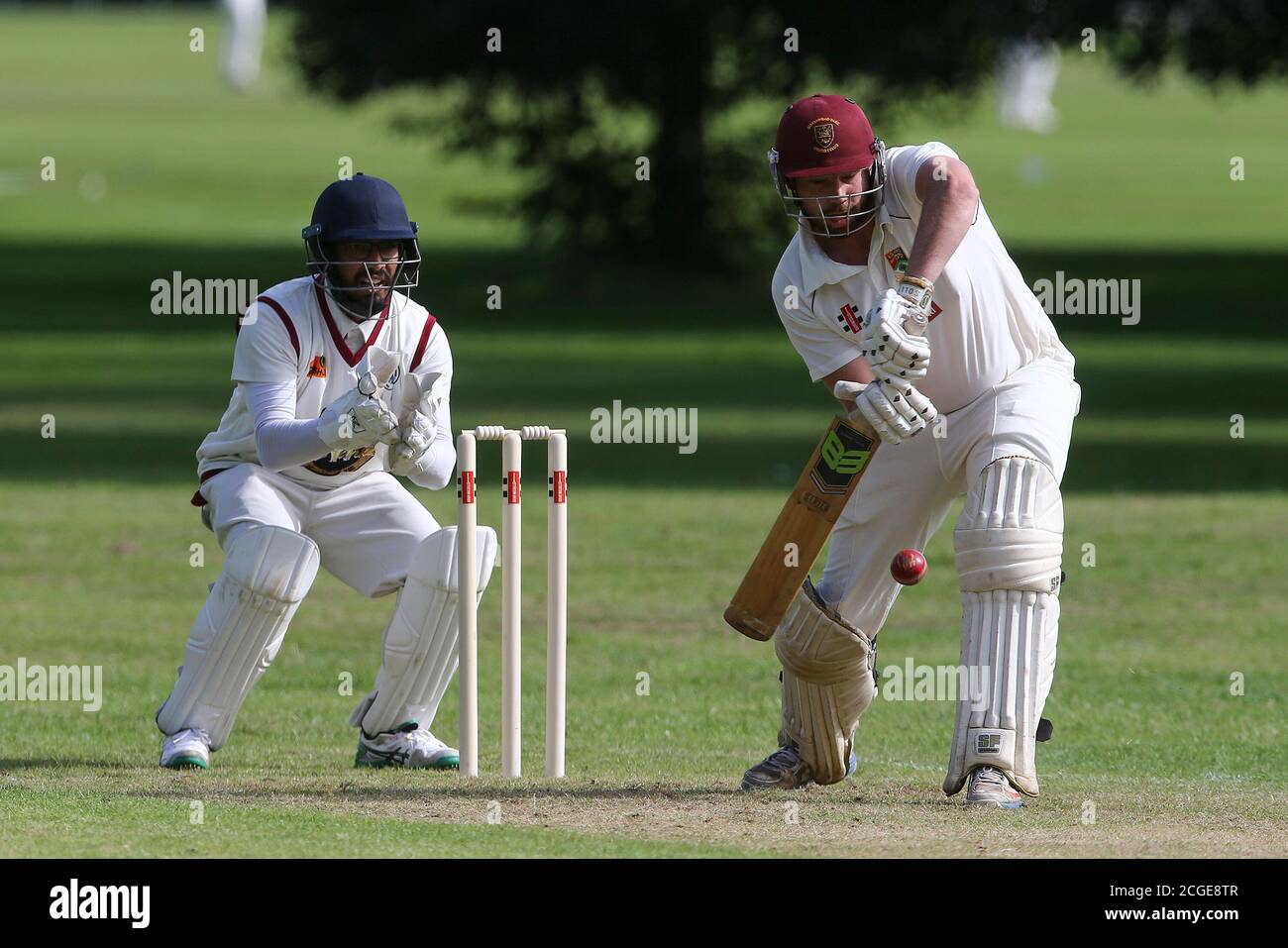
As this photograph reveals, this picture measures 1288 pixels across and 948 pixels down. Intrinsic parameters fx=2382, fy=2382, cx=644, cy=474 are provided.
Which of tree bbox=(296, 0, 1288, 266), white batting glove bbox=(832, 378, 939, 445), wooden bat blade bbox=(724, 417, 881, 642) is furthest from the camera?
tree bbox=(296, 0, 1288, 266)

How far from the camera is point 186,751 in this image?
7.91 metres

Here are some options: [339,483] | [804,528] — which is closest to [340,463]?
[339,483]

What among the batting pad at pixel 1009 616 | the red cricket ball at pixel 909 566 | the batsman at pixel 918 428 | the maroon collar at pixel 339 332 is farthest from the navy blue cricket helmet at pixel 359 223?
the batting pad at pixel 1009 616

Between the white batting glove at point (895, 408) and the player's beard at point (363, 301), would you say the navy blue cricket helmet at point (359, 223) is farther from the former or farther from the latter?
the white batting glove at point (895, 408)

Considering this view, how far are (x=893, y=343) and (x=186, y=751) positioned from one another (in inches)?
112

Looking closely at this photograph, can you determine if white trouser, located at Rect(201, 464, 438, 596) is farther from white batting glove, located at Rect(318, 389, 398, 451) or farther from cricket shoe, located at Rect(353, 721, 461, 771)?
white batting glove, located at Rect(318, 389, 398, 451)

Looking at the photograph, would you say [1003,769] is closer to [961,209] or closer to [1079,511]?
[961,209]

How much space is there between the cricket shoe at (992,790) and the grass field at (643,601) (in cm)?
10

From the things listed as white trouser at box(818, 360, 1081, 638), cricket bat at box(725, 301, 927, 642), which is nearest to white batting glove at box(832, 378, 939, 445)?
white trouser at box(818, 360, 1081, 638)

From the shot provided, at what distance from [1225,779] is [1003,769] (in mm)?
1208

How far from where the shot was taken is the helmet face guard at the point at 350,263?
302 inches

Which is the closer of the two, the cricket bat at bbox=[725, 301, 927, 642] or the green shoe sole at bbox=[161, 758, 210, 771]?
the cricket bat at bbox=[725, 301, 927, 642]

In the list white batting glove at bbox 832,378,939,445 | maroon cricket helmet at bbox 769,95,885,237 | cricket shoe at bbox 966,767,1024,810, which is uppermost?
maroon cricket helmet at bbox 769,95,885,237

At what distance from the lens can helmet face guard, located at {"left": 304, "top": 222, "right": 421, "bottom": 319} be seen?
7.68 m
